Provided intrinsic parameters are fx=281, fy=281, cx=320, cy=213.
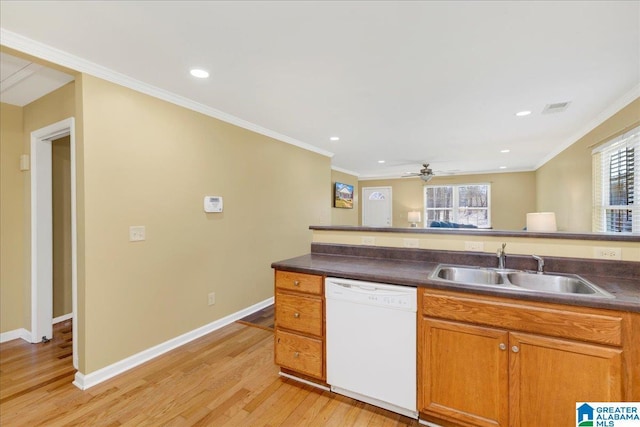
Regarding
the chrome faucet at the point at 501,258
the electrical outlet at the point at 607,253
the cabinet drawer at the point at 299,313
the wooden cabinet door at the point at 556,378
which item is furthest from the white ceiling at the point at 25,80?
the electrical outlet at the point at 607,253

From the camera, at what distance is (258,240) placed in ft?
12.3

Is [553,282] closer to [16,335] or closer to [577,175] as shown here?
[577,175]

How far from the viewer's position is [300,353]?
213cm

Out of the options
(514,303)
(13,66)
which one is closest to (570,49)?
(514,303)

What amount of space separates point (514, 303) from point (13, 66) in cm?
377

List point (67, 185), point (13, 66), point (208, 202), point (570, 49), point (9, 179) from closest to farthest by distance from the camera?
point (570, 49) < point (13, 66) < point (9, 179) < point (208, 202) < point (67, 185)

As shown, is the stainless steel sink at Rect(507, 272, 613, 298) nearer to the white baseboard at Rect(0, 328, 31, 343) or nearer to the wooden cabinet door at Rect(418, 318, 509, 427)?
the wooden cabinet door at Rect(418, 318, 509, 427)

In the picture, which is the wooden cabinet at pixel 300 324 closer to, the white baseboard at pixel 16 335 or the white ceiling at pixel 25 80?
the white ceiling at pixel 25 80

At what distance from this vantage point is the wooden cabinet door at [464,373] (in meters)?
1.52

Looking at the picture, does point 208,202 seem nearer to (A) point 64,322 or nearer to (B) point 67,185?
(B) point 67,185

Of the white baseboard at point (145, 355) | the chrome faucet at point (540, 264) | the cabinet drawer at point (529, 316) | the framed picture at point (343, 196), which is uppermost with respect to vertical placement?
the framed picture at point (343, 196)

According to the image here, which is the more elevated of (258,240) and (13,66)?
(13,66)

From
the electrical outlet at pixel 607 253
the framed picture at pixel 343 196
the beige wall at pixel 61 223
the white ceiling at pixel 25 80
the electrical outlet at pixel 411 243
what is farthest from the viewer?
the framed picture at pixel 343 196

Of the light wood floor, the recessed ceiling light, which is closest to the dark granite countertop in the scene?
the light wood floor
